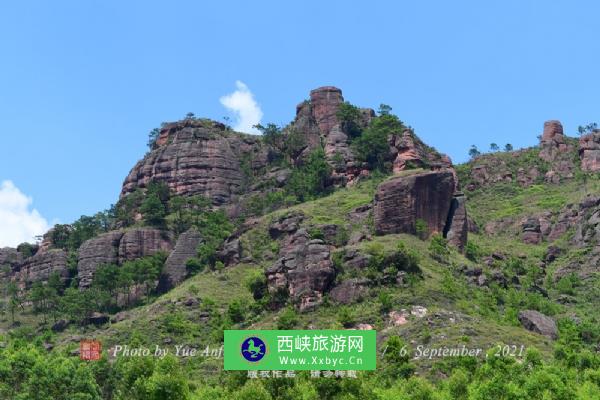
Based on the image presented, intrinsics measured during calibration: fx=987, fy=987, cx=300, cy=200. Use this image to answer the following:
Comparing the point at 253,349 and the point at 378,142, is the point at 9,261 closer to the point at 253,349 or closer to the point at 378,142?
the point at 378,142

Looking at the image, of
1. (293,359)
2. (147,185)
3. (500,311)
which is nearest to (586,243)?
(500,311)

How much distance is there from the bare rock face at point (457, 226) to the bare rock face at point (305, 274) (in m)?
23.8

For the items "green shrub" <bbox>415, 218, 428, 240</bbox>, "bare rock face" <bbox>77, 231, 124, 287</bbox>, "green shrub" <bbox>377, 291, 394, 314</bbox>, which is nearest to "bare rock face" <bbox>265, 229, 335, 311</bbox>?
"green shrub" <bbox>377, 291, 394, 314</bbox>

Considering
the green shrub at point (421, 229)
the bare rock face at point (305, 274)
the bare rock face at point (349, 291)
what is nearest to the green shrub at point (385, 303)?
the bare rock face at point (349, 291)

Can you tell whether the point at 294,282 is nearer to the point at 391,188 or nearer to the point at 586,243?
the point at 391,188

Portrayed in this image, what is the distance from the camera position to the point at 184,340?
135 m

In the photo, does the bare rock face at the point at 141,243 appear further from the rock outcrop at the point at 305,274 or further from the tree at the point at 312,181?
the rock outcrop at the point at 305,274

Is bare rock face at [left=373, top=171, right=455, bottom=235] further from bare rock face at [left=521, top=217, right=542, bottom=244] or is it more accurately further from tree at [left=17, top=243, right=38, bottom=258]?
tree at [left=17, top=243, right=38, bottom=258]

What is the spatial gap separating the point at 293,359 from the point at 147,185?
419 ft

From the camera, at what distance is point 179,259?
6614 inches

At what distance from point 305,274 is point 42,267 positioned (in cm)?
6999

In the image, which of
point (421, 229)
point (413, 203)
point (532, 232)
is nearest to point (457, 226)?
point (421, 229)

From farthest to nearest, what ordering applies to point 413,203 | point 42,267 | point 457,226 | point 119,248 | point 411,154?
1. point 42,267
2. point 411,154
3. point 119,248
4. point 457,226
5. point 413,203

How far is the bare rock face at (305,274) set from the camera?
129500mm
